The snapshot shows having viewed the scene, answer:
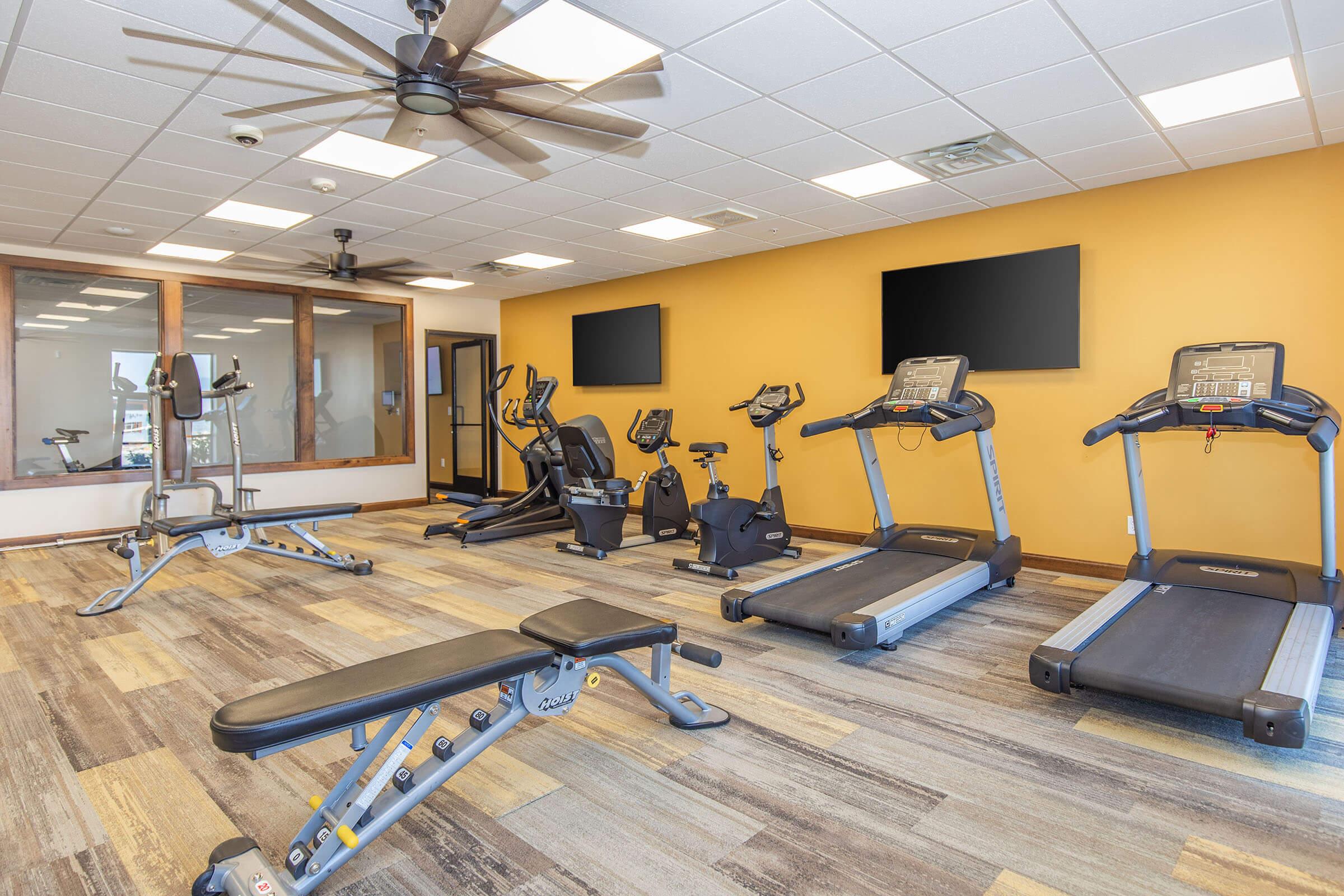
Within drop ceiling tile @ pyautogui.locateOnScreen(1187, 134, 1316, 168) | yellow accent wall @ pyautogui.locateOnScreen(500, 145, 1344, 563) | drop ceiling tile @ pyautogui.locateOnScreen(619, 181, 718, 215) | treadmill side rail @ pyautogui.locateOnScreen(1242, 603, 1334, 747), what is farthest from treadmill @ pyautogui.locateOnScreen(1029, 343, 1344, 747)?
drop ceiling tile @ pyautogui.locateOnScreen(619, 181, 718, 215)

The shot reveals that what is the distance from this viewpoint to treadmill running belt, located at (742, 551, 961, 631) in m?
3.65

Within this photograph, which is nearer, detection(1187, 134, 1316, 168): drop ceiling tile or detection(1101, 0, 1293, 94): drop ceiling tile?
detection(1101, 0, 1293, 94): drop ceiling tile

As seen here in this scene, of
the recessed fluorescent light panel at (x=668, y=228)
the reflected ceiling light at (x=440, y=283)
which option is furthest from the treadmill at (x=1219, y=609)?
the reflected ceiling light at (x=440, y=283)

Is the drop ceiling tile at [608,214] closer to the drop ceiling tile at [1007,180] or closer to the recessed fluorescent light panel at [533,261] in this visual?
the recessed fluorescent light panel at [533,261]

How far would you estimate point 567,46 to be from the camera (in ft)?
9.77

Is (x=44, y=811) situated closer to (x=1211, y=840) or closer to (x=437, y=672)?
(x=437, y=672)

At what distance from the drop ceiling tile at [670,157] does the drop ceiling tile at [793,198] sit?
0.68m

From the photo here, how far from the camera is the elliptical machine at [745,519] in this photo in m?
5.21

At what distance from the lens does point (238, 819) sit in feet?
7.02

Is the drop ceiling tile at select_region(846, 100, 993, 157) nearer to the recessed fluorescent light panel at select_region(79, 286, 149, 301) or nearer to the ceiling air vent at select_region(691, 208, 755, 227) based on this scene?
the ceiling air vent at select_region(691, 208, 755, 227)

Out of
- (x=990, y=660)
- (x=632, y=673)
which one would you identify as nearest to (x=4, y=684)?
(x=632, y=673)

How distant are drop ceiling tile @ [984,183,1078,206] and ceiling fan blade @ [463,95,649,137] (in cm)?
325

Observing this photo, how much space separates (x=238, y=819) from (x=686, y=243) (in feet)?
17.5

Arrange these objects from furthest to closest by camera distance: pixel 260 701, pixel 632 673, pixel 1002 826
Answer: pixel 632 673, pixel 1002 826, pixel 260 701
